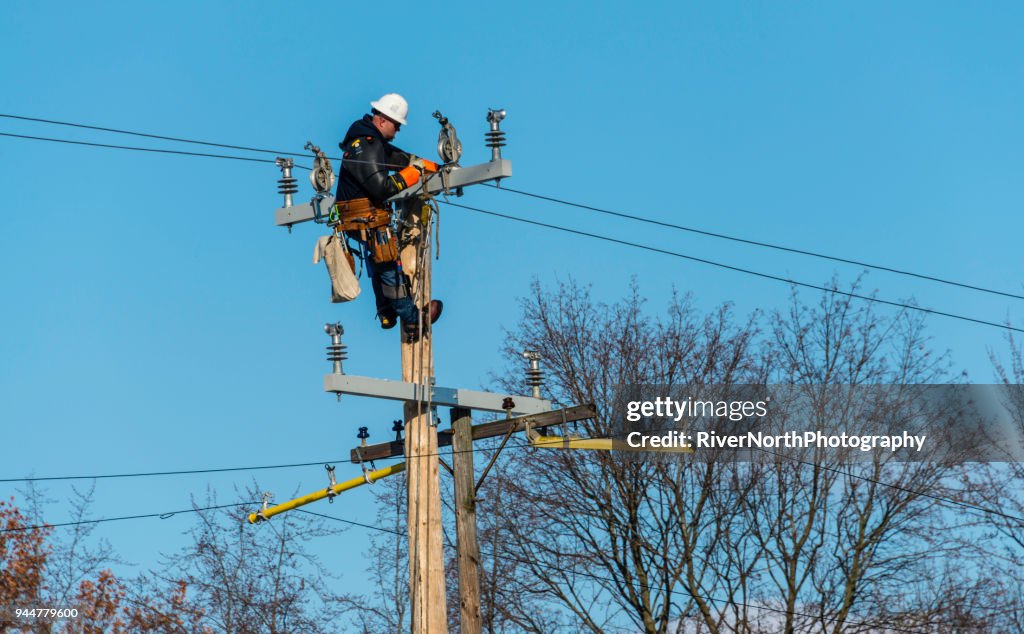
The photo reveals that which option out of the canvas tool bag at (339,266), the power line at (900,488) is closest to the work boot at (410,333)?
the canvas tool bag at (339,266)

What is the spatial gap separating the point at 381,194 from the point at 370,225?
0.88 ft

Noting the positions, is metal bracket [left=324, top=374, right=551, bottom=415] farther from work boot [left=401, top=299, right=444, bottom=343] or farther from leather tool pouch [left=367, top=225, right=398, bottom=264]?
leather tool pouch [left=367, top=225, right=398, bottom=264]

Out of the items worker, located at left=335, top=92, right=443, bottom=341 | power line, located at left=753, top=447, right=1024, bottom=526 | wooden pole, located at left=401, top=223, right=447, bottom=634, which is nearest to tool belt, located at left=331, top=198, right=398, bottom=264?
worker, located at left=335, top=92, right=443, bottom=341

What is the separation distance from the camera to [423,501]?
12.3 meters

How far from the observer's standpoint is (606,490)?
24.8 metres

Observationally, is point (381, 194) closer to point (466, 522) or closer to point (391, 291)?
point (391, 291)

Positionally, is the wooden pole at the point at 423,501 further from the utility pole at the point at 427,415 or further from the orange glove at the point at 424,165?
the orange glove at the point at 424,165

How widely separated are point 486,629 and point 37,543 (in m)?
9.04

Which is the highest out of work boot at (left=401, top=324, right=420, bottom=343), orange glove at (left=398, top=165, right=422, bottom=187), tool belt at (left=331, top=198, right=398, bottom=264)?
orange glove at (left=398, top=165, right=422, bottom=187)

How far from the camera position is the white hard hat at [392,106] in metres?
12.6

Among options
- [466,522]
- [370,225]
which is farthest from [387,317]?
[466,522]

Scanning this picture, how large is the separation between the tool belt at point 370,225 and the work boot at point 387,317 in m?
0.38

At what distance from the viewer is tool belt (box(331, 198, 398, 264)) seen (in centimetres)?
1248

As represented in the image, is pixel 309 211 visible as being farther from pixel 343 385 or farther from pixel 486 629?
pixel 486 629
